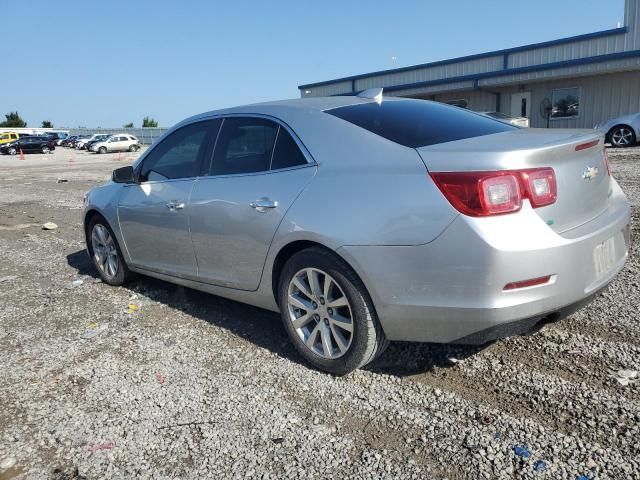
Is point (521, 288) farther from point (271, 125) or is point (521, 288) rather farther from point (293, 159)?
point (271, 125)

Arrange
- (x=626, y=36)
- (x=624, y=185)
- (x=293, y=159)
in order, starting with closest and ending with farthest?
1. (x=293, y=159)
2. (x=624, y=185)
3. (x=626, y=36)

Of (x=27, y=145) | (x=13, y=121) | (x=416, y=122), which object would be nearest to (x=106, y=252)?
(x=416, y=122)

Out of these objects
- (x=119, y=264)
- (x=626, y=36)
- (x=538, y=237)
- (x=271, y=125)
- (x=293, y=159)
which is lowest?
(x=119, y=264)

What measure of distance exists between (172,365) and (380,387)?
141 cm

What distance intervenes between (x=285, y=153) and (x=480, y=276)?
5.04 feet

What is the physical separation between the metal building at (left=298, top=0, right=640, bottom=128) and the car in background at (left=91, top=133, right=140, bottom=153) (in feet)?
100

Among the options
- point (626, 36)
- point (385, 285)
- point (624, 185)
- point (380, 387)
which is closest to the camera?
point (385, 285)

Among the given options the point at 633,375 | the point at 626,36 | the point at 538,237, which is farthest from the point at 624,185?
the point at 626,36

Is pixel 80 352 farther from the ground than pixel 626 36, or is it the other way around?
pixel 626 36

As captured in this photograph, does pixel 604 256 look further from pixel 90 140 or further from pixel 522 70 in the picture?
pixel 90 140

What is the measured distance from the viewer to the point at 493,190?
257 centimetres

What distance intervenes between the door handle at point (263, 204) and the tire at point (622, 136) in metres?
15.8

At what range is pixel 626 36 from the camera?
2145 cm

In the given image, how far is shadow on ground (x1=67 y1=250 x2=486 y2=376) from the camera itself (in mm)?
3393
